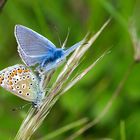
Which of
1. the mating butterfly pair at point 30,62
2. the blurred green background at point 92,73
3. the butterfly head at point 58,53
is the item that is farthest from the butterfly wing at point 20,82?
the blurred green background at point 92,73

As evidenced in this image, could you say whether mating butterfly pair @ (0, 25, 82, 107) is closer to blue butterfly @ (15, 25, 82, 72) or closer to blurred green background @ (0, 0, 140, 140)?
blue butterfly @ (15, 25, 82, 72)

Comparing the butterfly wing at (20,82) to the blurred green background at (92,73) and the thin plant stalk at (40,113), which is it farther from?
the blurred green background at (92,73)

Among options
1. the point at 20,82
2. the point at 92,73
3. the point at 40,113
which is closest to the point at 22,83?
the point at 20,82

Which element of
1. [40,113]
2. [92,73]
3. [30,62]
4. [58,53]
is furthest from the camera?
[92,73]

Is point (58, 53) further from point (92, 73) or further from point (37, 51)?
point (92, 73)

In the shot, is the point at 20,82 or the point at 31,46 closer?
the point at 20,82

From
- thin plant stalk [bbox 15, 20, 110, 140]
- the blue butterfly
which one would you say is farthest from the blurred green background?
thin plant stalk [bbox 15, 20, 110, 140]
